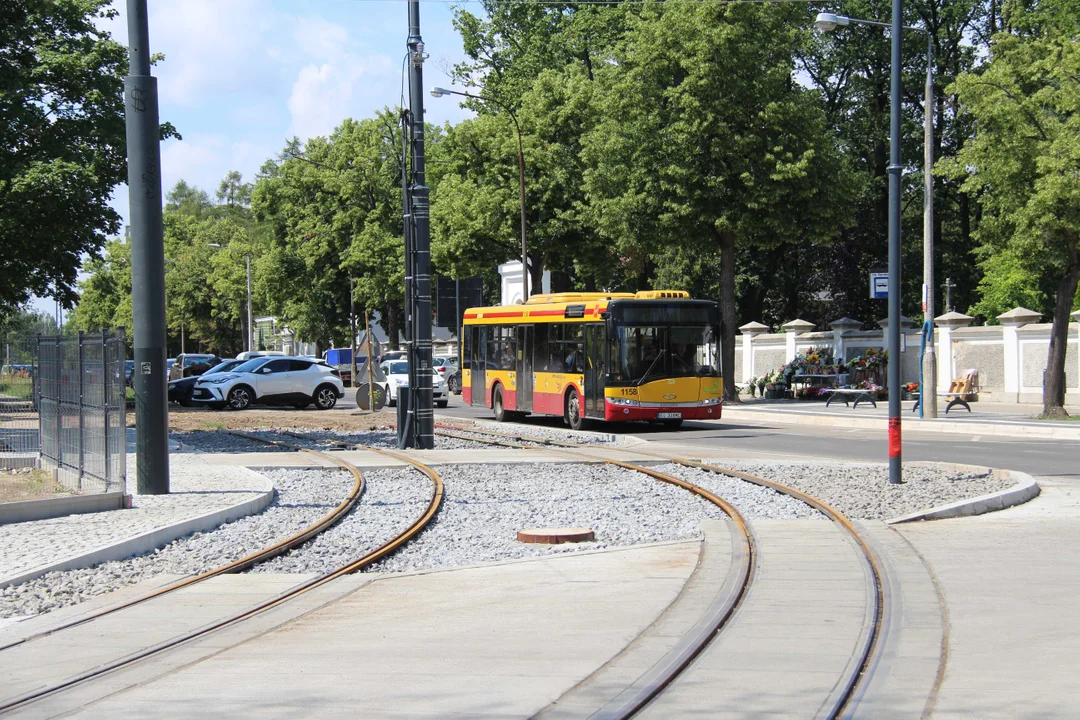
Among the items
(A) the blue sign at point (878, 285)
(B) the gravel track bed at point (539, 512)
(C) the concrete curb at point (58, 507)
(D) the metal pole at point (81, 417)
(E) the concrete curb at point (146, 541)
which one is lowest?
(B) the gravel track bed at point (539, 512)

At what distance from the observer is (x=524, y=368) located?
2972cm

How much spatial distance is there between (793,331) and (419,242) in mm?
25370

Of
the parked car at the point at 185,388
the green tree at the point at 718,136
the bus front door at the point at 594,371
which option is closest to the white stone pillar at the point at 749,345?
the green tree at the point at 718,136

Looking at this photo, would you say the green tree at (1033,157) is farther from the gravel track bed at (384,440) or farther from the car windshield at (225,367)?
the car windshield at (225,367)

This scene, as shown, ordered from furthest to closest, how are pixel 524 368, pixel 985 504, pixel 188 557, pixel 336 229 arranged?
pixel 336 229, pixel 524 368, pixel 985 504, pixel 188 557

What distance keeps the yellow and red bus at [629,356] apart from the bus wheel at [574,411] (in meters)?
0.02

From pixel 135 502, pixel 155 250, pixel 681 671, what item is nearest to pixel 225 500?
pixel 135 502

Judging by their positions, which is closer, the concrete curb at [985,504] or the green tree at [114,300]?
the concrete curb at [985,504]

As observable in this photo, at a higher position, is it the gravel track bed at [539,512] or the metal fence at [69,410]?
the metal fence at [69,410]

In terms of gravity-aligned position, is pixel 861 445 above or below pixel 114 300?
below

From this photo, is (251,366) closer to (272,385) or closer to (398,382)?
(272,385)

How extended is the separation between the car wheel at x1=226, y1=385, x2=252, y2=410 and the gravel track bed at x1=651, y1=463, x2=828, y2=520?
22367 mm

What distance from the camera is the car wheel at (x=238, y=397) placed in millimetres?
36781

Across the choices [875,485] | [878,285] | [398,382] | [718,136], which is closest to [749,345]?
[718,136]
